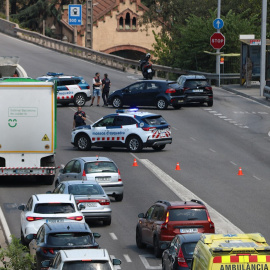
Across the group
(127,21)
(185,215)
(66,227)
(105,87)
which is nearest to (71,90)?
(105,87)

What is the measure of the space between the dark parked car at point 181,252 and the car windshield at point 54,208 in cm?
414

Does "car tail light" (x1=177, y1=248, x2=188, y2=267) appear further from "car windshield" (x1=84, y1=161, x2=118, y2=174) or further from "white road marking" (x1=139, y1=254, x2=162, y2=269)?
"car windshield" (x1=84, y1=161, x2=118, y2=174)

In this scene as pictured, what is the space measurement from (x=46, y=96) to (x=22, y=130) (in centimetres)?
144

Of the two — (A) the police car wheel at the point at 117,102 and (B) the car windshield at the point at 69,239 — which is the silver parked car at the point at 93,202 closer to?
(B) the car windshield at the point at 69,239

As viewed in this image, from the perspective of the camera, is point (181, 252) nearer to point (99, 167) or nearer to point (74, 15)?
point (99, 167)

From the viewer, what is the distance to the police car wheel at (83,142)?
3881cm

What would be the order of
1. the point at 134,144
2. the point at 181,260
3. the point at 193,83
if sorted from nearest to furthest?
the point at 181,260
the point at 134,144
the point at 193,83

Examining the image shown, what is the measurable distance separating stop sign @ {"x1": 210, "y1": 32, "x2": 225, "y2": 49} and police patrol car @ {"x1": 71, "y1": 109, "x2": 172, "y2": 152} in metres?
22.2

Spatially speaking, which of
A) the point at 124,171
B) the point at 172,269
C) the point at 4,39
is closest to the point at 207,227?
the point at 172,269

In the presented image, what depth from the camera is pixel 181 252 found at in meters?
18.0

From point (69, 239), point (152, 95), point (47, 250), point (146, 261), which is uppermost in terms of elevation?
point (152, 95)

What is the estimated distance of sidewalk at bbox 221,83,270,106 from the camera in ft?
173

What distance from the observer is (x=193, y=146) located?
131 ft

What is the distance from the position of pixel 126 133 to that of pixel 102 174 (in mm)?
9568
